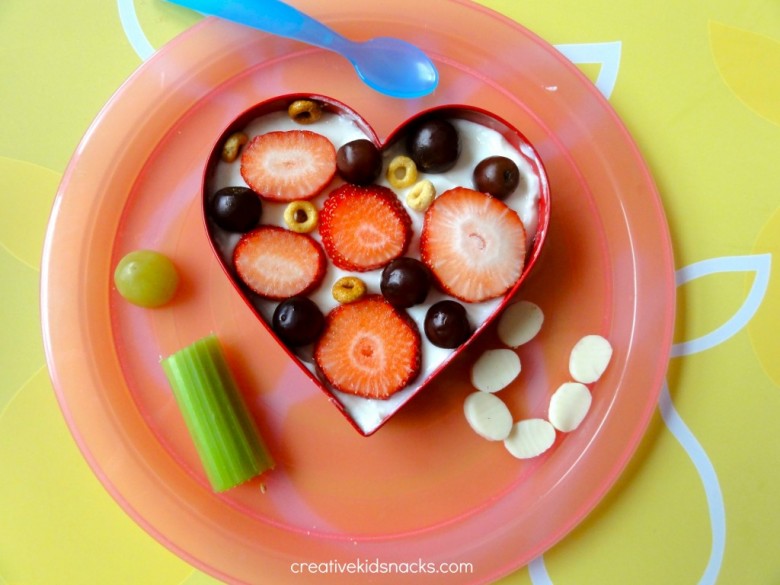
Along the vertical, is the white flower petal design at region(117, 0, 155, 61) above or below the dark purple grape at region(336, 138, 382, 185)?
above

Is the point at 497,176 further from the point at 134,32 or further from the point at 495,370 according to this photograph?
the point at 134,32

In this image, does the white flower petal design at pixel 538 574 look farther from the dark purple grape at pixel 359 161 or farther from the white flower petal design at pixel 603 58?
the white flower petal design at pixel 603 58

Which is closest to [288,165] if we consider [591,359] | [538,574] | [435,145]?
[435,145]

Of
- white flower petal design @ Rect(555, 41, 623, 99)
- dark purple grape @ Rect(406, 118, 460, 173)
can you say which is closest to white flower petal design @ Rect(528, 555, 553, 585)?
dark purple grape @ Rect(406, 118, 460, 173)

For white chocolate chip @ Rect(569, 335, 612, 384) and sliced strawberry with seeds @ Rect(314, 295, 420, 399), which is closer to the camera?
sliced strawberry with seeds @ Rect(314, 295, 420, 399)

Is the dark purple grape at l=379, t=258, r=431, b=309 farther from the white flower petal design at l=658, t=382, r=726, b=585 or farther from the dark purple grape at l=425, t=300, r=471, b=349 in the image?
the white flower petal design at l=658, t=382, r=726, b=585

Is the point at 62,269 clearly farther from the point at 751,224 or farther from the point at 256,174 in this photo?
the point at 751,224
